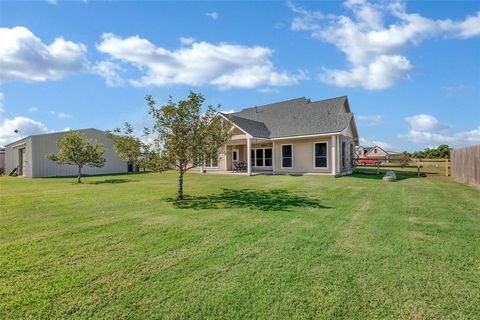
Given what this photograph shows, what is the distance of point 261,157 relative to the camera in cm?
2270

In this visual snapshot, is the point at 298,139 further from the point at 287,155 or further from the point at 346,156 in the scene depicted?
the point at 346,156

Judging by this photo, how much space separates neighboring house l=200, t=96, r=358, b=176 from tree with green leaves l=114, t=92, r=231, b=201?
731cm

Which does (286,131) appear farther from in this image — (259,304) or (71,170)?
(71,170)

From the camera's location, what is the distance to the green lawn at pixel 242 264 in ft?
8.97

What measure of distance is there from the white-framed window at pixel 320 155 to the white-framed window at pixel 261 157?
4.44 m

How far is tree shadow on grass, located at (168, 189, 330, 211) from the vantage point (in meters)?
7.67

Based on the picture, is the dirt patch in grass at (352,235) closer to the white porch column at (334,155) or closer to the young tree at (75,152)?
the white porch column at (334,155)

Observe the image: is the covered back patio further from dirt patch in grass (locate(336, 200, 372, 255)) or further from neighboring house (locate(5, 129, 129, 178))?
dirt patch in grass (locate(336, 200, 372, 255))

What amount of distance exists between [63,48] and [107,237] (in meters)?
12.3

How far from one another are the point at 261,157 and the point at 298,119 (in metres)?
4.57

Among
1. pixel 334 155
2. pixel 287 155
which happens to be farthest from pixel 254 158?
pixel 334 155

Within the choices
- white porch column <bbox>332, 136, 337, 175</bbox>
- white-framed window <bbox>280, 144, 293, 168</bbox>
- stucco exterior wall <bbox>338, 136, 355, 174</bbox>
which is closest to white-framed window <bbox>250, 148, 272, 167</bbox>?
white-framed window <bbox>280, 144, 293, 168</bbox>

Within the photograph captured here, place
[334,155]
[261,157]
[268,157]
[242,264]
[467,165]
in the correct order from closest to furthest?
1. [242,264]
2. [467,165]
3. [334,155]
4. [268,157]
5. [261,157]

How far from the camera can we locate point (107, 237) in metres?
4.91
